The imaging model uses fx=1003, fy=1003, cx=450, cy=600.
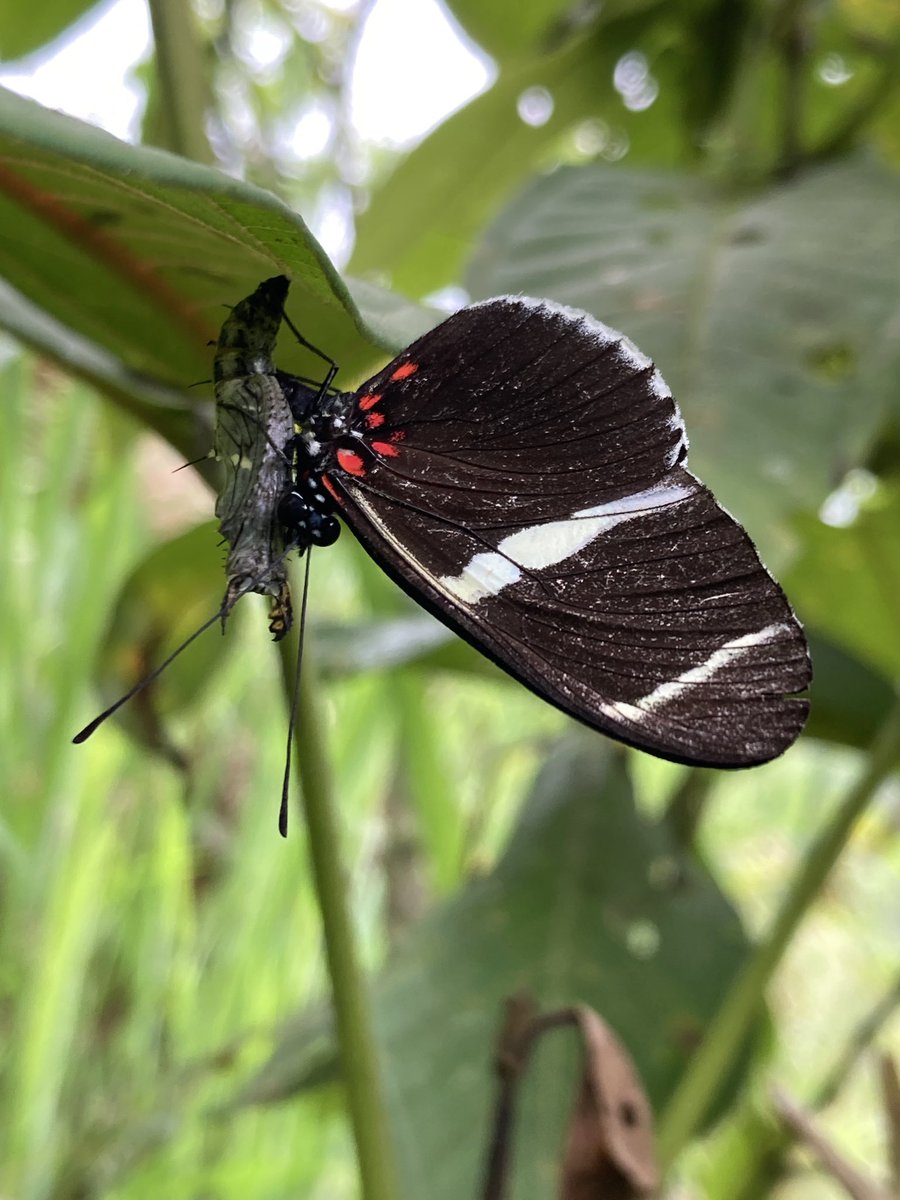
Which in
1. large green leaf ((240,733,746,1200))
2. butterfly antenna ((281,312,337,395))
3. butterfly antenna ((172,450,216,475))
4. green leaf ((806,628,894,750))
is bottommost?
large green leaf ((240,733,746,1200))

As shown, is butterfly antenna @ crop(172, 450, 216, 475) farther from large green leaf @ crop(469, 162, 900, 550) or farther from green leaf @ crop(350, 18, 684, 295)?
green leaf @ crop(350, 18, 684, 295)

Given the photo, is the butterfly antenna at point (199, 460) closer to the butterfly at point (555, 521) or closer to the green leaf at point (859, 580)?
the butterfly at point (555, 521)

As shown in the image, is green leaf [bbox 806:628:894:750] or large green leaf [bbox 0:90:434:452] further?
green leaf [bbox 806:628:894:750]

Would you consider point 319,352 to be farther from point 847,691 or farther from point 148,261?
point 847,691

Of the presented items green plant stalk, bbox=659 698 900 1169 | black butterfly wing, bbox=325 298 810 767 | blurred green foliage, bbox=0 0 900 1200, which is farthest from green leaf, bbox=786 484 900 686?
black butterfly wing, bbox=325 298 810 767

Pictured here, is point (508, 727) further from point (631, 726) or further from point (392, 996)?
point (631, 726)

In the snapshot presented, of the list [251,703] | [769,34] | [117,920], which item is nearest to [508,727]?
[251,703]

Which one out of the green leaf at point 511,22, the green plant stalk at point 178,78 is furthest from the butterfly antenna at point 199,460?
the green leaf at point 511,22
